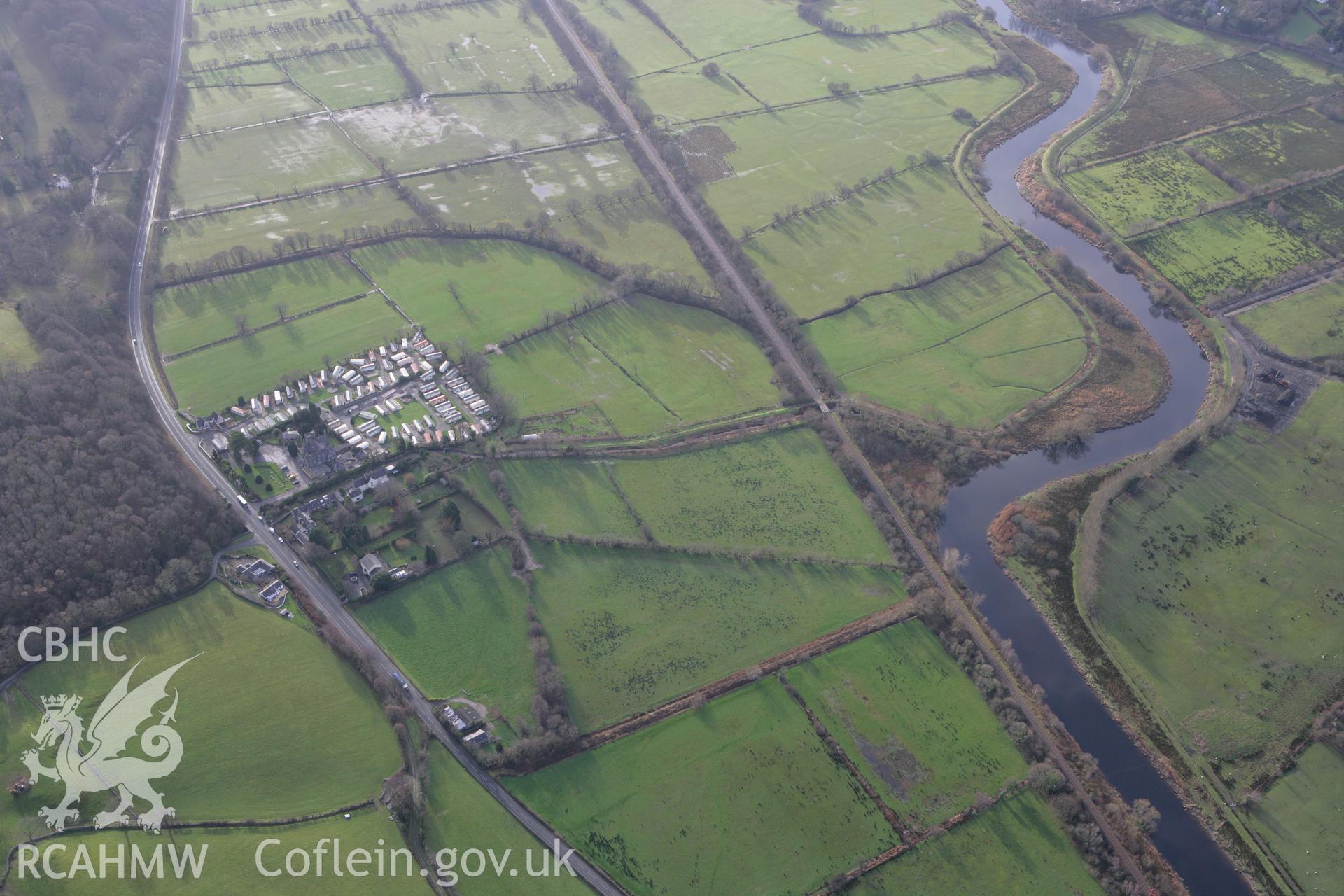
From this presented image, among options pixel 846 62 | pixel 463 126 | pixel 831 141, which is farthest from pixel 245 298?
pixel 846 62

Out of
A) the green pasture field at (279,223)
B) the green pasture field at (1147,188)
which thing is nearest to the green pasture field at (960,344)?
the green pasture field at (1147,188)

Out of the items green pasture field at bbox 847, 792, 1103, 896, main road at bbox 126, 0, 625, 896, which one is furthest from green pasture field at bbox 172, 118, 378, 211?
green pasture field at bbox 847, 792, 1103, 896

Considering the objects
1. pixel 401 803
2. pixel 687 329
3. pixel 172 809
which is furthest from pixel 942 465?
pixel 172 809

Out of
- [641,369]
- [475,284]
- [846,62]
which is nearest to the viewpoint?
[641,369]

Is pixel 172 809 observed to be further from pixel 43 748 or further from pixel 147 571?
pixel 147 571

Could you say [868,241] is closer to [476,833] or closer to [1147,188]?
→ [1147,188]

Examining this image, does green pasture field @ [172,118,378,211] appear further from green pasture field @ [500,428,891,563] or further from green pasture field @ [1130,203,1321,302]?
green pasture field @ [1130,203,1321,302]
